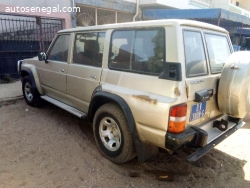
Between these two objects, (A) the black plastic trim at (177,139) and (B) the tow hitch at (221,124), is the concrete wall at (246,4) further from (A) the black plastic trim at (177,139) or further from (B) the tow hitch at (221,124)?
(A) the black plastic trim at (177,139)

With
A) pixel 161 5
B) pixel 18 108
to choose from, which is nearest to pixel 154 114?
pixel 18 108

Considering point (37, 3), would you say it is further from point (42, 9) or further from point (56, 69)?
point (56, 69)

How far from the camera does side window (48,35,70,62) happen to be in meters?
3.76

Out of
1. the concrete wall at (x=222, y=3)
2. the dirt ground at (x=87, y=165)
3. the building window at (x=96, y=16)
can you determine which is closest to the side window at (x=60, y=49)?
the dirt ground at (x=87, y=165)

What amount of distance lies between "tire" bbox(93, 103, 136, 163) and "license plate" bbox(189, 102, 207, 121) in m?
0.80

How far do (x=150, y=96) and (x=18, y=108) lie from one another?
3.88 m

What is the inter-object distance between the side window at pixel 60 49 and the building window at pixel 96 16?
590 cm

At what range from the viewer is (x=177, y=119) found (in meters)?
2.12

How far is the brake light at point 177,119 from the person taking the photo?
2.11 metres

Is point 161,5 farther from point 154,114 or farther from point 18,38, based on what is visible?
point 154,114

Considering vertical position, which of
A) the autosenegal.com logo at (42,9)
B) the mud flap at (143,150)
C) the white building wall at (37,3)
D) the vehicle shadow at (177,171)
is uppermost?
the white building wall at (37,3)


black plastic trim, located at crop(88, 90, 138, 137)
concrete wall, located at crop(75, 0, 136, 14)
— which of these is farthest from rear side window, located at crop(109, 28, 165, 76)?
concrete wall, located at crop(75, 0, 136, 14)

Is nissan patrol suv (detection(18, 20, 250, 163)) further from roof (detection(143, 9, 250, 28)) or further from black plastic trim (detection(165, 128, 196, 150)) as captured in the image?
roof (detection(143, 9, 250, 28))

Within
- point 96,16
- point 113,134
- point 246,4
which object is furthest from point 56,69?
point 246,4
